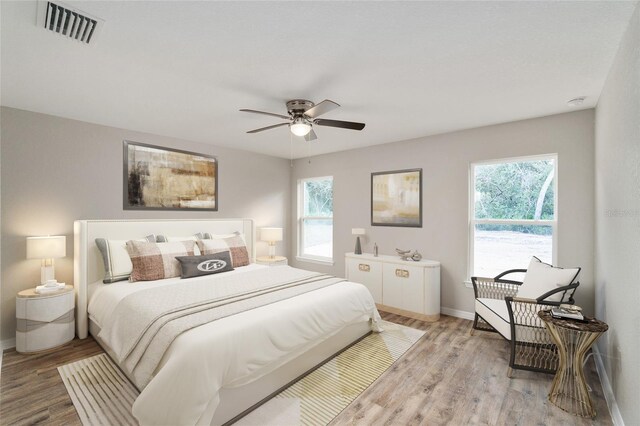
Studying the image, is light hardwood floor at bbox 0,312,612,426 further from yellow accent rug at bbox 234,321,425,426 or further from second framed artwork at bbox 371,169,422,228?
second framed artwork at bbox 371,169,422,228

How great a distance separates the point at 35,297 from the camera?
292cm

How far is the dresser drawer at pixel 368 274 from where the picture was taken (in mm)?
4392

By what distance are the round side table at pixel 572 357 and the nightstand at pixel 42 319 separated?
14.9ft

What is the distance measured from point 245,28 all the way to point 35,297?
3291mm

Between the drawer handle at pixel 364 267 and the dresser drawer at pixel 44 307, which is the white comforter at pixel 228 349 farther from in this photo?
the drawer handle at pixel 364 267

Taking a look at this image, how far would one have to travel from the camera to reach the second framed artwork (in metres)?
4.45

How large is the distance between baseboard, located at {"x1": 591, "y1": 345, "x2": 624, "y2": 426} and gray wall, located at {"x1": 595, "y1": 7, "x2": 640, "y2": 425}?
0.18 feet

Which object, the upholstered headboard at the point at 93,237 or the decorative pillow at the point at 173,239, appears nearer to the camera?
the upholstered headboard at the point at 93,237

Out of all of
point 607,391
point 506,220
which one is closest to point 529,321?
point 607,391

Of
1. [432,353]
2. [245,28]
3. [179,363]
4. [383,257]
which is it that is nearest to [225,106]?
[245,28]

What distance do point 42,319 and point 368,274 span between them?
3.88m

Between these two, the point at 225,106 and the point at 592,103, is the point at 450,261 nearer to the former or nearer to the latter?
the point at 592,103

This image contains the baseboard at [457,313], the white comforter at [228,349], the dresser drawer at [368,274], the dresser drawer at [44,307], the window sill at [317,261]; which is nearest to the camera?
the white comforter at [228,349]

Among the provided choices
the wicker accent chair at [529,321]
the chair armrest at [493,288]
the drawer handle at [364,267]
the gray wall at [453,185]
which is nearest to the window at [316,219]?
the gray wall at [453,185]
